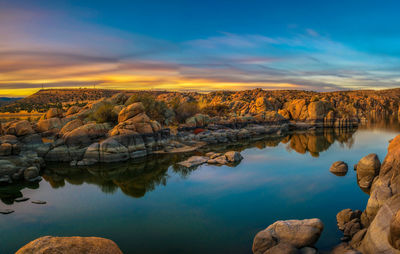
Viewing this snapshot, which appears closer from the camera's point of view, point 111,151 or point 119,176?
point 119,176

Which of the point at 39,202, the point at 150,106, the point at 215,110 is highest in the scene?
the point at 150,106

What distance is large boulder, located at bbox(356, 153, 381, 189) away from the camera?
18.5 metres

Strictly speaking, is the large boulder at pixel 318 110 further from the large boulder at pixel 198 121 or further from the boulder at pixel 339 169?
the boulder at pixel 339 169

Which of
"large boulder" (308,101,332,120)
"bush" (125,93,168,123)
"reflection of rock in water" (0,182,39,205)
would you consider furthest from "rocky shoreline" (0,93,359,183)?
"large boulder" (308,101,332,120)

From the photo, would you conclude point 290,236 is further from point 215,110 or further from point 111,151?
point 215,110

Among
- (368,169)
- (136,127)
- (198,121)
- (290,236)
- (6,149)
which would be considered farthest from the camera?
(198,121)

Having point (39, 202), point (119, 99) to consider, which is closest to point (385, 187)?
point (39, 202)

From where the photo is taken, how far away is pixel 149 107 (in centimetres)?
4641

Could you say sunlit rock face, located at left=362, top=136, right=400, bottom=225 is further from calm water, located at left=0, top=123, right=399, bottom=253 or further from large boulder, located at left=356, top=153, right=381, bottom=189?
large boulder, located at left=356, top=153, right=381, bottom=189

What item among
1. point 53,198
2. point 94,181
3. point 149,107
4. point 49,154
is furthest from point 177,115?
point 53,198

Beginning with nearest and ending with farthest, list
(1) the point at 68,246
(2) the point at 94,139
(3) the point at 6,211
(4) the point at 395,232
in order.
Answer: (1) the point at 68,246 < (4) the point at 395,232 < (3) the point at 6,211 < (2) the point at 94,139

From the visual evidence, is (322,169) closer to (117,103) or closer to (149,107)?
(149,107)

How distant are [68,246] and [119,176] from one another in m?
18.9

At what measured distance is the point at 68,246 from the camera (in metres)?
6.37
